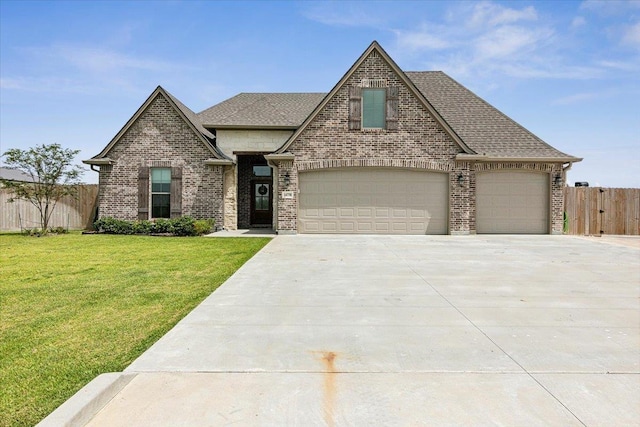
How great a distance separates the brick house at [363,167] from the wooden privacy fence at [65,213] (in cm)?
240

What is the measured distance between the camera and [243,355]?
11.8 ft

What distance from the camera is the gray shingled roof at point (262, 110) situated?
58.3 feet

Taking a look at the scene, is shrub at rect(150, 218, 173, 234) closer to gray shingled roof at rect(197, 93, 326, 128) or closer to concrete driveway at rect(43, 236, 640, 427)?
gray shingled roof at rect(197, 93, 326, 128)

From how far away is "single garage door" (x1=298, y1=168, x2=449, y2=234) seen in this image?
15258 mm

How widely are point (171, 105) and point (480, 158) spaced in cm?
1334

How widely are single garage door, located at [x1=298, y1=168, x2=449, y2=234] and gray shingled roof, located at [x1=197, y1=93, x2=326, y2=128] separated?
162 inches

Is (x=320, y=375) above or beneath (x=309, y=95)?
beneath

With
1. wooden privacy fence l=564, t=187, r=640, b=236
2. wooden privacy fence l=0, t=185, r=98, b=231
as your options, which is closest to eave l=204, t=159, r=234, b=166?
wooden privacy fence l=0, t=185, r=98, b=231

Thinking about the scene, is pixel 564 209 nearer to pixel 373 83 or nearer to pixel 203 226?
pixel 373 83

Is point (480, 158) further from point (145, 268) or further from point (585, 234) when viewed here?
point (145, 268)

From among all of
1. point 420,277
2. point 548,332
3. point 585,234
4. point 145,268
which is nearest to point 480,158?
point 585,234

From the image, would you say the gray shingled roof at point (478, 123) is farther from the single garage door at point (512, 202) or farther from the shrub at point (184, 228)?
the shrub at point (184, 228)

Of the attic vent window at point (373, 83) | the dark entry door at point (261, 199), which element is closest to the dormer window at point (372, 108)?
the attic vent window at point (373, 83)

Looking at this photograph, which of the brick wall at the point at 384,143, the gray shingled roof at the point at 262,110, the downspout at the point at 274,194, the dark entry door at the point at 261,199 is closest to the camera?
the brick wall at the point at 384,143
